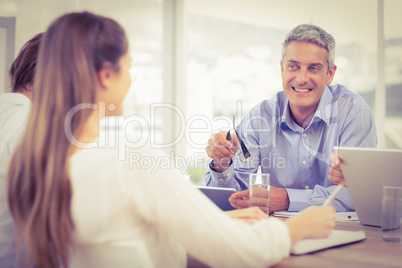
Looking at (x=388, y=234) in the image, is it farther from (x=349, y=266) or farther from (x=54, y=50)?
(x=54, y=50)

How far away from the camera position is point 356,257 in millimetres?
1144

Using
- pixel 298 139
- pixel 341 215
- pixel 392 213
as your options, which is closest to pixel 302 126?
pixel 298 139

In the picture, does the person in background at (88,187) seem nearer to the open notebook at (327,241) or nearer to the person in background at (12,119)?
the open notebook at (327,241)

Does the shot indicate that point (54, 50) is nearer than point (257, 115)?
Yes

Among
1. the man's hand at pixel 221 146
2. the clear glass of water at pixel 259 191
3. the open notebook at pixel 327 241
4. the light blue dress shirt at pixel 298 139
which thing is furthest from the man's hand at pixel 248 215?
the light blue dress shirt at pixel 298 139

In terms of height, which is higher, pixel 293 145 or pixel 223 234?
pixel 293 145

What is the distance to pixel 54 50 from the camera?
A: 956 mm

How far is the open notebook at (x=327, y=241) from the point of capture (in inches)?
45.6

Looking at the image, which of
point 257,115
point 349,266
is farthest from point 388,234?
point 257,115

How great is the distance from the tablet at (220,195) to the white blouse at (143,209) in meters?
0.67


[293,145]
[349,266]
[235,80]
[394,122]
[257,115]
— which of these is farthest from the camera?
[235,80]

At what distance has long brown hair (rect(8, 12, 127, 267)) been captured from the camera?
0.91 metres

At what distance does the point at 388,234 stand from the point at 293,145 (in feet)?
3.85

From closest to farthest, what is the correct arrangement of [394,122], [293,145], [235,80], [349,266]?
1. [349,266]
2. [293,145]
3. [394,122]
4. [235,80]
